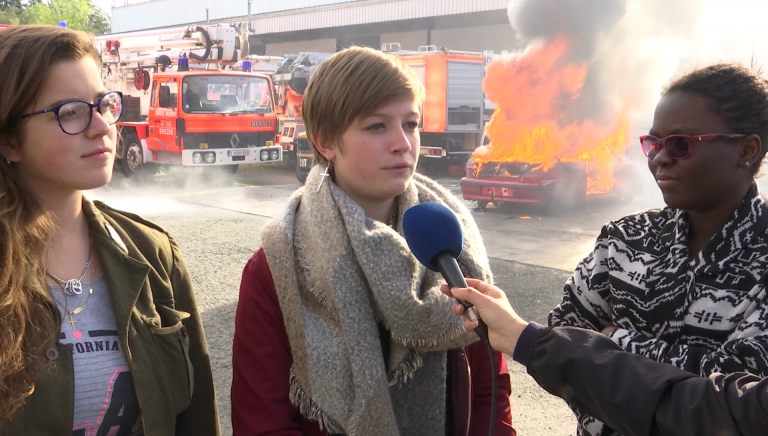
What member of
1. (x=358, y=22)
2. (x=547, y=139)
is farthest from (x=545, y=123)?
(x=358, y=22)

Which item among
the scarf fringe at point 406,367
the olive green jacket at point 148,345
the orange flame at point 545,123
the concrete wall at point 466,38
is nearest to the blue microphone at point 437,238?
the scarf fringe at point 406,367

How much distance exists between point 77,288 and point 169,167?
54.5 ft

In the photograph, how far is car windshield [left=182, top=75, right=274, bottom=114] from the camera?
16.4m

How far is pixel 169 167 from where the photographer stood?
17859mm

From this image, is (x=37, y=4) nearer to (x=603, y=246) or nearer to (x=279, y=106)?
(x=279, y=106)

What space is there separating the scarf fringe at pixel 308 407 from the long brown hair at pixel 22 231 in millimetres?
675

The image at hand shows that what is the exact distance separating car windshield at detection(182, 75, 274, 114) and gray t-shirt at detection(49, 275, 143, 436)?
590 inches

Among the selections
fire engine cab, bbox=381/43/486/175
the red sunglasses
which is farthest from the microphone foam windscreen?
fire engine cab, bbox=381/43/486/175

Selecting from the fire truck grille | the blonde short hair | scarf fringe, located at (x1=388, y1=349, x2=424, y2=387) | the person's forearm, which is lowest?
the fire truck grille

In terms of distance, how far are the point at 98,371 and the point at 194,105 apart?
15234mm

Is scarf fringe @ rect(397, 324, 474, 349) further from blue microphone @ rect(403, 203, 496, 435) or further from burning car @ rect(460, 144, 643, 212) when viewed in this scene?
burning car @ rect(460, 144, 643, 212)

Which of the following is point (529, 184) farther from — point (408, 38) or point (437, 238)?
point (408, 38)

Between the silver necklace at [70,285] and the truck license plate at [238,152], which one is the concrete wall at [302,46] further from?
the silver necklace at [70,285]

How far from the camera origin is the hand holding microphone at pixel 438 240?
1.73 m
